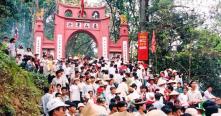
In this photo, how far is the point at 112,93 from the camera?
11625mm

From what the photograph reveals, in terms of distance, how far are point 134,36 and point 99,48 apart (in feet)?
8.41

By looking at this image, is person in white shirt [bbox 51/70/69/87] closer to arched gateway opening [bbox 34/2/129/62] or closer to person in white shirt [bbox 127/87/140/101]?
person in white shirt [bbox 127/87/140/101]

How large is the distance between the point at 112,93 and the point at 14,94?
3261mm

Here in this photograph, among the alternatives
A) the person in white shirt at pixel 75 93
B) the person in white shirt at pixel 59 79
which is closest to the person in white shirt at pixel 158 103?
the person in white shirt at pixel 75 93

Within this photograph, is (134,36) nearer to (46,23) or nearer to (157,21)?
(157,21)

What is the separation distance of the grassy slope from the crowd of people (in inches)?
15.6

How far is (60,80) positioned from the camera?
39.0ft

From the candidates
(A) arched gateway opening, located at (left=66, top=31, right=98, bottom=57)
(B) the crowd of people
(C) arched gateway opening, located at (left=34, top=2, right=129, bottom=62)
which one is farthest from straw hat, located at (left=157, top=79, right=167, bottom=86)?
(A) arched gateway opening, located at (left=66, top=31, right=98, bottom=57)

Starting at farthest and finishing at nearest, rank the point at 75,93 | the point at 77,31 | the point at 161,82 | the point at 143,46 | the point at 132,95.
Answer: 1. the point at 77,31
2. the point at 143,46
3. the point at 161,82
4. the point at 75,93
5. the point at 132,95

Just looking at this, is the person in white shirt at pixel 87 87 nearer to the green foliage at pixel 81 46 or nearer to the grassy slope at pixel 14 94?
the grassy slope at pixel 14 94

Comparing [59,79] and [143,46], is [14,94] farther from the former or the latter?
[143,46]

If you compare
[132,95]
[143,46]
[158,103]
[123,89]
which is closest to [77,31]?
[143,46]

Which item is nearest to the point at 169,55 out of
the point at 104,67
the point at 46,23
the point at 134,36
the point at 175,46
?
the point at 175,46

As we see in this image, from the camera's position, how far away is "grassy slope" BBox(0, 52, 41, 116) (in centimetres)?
843
